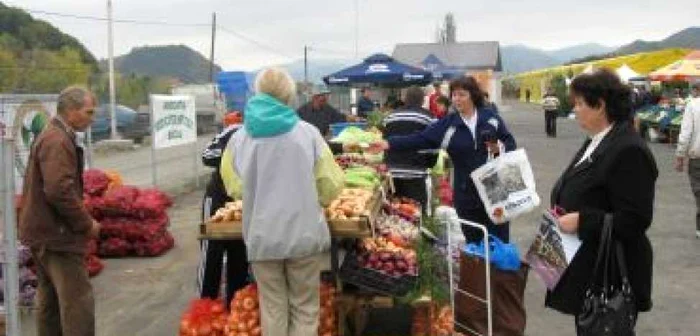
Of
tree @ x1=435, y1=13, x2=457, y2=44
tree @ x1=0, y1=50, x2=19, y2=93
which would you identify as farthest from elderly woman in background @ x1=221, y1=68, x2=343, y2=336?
tree @ x1=435, y1=13, x2=457, y2=44

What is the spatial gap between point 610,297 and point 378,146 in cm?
387

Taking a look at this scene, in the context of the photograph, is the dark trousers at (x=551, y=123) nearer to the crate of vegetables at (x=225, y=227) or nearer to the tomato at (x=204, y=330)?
the tomato at (x=204, y=330)

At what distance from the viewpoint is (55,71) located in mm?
26234

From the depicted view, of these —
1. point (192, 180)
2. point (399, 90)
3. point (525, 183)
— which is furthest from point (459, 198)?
point (399, 90)

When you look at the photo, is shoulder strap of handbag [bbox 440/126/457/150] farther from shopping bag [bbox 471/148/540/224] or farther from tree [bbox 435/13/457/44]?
tree [bbox 435/13/457/44]

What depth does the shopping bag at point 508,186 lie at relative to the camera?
20.3 ft

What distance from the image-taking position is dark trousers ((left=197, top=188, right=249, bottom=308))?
710cm

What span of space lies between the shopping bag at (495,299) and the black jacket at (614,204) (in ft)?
6.11

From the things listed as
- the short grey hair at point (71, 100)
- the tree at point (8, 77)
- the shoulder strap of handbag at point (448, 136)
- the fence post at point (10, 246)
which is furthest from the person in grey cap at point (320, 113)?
the tree at point (8, 77)

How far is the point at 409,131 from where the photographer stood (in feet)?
29.7

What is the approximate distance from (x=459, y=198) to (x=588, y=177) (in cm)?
305

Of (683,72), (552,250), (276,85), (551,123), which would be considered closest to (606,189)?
(552,250)

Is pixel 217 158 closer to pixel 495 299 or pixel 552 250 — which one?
pixel 495 299

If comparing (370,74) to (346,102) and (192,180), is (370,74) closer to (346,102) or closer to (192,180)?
(192,180)
